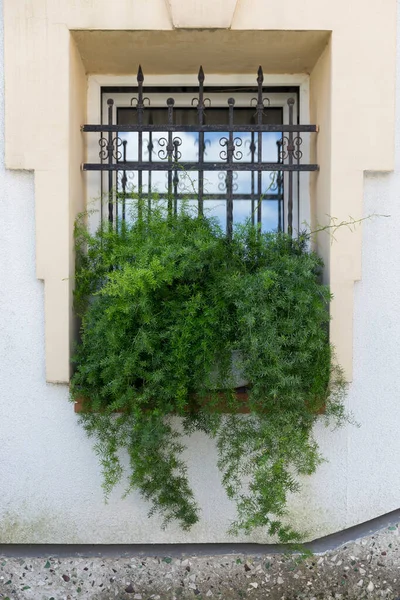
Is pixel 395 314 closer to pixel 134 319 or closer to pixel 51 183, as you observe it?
pixel 134 319

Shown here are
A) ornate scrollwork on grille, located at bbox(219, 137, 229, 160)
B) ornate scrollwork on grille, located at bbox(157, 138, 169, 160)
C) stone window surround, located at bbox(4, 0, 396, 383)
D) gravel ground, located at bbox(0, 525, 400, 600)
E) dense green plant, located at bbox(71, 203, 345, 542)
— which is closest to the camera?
dense green plant, located at bbox(71, 203, 345, 542)

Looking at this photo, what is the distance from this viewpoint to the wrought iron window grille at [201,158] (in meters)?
3.24

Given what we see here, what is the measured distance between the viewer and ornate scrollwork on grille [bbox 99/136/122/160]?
10.8 feet

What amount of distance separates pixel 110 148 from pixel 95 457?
1791mm

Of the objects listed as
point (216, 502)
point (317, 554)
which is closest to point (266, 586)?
point (317, 554)

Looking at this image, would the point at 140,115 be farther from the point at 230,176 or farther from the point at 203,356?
the point at 203,356

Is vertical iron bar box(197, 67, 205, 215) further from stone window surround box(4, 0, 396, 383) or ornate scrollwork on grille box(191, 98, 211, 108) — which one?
stone window surround box(4, 0, 396, 383)

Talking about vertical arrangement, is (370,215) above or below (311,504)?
above

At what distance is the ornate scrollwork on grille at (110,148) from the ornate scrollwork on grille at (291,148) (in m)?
1.01

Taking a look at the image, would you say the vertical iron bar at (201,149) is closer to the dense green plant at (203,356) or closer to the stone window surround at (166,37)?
the dense green plant at (203,356)

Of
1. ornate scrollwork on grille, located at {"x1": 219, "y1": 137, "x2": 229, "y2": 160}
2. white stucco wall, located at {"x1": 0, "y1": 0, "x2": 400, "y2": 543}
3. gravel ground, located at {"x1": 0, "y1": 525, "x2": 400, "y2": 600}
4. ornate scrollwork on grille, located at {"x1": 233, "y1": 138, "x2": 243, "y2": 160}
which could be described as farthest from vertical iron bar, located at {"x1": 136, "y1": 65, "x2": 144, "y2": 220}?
gravel ground, located at {"x1": 0, "y1": 525, "x2": 400, "y2": 600}

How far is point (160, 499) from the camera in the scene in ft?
9.82

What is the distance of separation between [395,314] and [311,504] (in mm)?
1187

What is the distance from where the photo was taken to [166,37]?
312 centimetres
